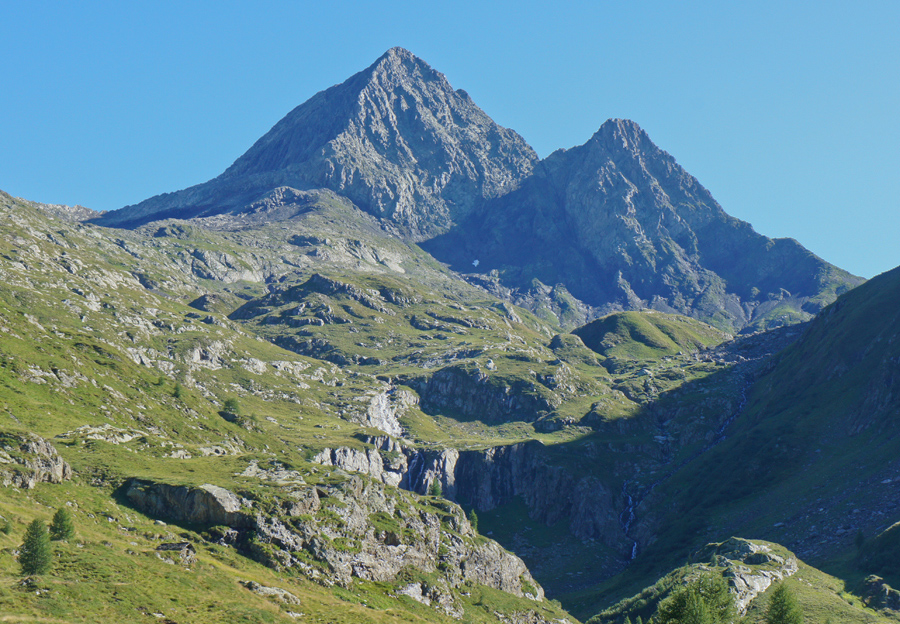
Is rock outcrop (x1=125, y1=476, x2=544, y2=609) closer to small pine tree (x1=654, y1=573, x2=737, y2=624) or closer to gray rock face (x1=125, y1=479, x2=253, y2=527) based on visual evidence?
gray rock face (x1=125, y1=479, x2=253, y2=527)

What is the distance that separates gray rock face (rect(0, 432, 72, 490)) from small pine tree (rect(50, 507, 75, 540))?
1668cm

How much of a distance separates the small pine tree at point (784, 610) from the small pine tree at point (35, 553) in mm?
100085

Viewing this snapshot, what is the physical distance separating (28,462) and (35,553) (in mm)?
34408

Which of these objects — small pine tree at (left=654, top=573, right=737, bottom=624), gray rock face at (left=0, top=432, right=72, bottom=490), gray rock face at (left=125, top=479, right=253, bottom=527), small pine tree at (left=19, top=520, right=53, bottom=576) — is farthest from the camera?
gray rock face at (left=125, top=479, right=253, bottom=527)

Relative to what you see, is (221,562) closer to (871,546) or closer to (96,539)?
(96,539)

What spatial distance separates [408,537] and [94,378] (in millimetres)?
95112

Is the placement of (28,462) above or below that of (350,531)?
above

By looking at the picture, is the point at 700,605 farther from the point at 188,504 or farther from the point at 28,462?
the point at 28,462

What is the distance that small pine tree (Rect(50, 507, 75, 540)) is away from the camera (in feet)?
316

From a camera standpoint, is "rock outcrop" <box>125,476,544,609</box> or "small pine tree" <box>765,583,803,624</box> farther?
"rock outcrop" <box>125,476,544,609</box>

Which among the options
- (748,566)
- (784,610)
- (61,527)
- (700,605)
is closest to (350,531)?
(61,527)

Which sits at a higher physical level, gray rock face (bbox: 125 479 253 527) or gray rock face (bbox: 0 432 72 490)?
gray rock face (bbox: 0 432 72 490)

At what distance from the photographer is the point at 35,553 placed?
85375mm

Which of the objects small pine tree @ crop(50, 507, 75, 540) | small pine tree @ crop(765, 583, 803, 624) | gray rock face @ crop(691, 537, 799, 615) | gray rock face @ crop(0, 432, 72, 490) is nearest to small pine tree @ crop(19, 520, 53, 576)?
small pine tree @ crop(50, 507, 75, 540)
